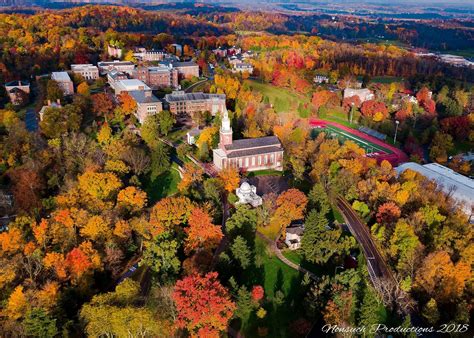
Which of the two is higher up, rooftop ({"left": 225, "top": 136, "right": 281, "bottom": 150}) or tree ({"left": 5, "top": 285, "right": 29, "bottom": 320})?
rooftop ({"left": 225, "top": 136, "right": 281, "bottom": 150})

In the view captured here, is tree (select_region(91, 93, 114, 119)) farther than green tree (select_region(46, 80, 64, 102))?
No

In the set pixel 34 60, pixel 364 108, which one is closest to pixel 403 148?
pixel 364 108

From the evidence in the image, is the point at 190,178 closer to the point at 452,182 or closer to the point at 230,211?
the point at 230,211

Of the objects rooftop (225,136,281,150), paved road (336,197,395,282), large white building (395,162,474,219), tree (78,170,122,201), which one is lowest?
paved road (336,197,395,282)

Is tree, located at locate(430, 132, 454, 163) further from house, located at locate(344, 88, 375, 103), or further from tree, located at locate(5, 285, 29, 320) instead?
tree, located at locate(5, 285, 29, 320)

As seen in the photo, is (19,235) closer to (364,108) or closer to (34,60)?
(364,108)

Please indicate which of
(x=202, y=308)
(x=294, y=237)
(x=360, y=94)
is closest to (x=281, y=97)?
(x=360, y=94)

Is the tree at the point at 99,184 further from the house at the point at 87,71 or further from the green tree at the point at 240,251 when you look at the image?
the house at the point at 87,71

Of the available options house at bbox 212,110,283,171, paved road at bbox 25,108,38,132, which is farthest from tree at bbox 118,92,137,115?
house at bbox 212,110,283,171
